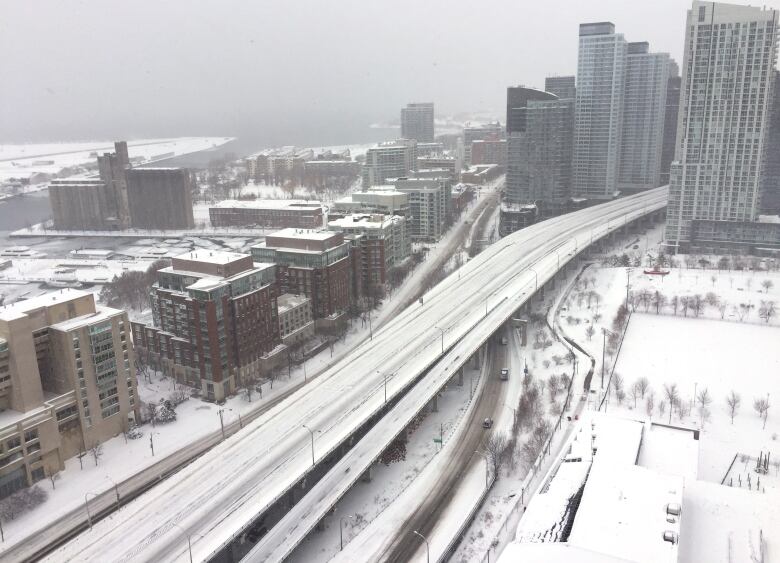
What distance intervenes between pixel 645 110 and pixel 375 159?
52278 millimetres

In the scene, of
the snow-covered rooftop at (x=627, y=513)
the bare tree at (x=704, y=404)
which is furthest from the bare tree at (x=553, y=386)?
the snow-covered rooftop at (x=627, y=513)

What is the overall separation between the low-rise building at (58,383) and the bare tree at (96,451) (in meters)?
0.25

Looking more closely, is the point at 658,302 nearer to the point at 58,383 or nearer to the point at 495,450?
the point at 495,450

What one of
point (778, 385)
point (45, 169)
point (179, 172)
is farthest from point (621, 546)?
point (45, 169)

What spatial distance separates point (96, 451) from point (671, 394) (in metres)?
35.5

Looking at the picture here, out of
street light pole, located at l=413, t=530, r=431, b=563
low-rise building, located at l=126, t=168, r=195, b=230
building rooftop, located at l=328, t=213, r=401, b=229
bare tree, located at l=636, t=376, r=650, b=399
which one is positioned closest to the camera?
street light pole, located at l=413, t=530, r=431, b=563

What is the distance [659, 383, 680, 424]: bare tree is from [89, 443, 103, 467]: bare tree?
3383 centimetres

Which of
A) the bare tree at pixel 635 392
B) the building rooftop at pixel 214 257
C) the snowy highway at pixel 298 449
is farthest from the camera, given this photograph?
the building rooftop at pixel 214 257

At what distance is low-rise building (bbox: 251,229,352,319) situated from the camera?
2115 inches

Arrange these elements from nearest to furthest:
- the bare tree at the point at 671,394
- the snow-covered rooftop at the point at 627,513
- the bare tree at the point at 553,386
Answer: the snow-covered rooftop at the point at 627,513 < the bare tree at the point at 671,394 < the bare tree at the point at 553,386

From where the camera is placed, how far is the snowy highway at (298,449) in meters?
25.2

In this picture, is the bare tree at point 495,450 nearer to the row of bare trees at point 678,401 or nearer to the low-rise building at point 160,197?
the row of bare trees at point 678,401

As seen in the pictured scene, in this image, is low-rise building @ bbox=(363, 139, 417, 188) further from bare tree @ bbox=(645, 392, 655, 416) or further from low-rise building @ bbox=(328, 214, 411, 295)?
bare tree @ bbox=(645, 392, 655, 416)

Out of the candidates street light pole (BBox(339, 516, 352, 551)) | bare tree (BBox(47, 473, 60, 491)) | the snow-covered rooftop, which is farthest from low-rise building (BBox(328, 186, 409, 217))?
the snow-covered rooftop
